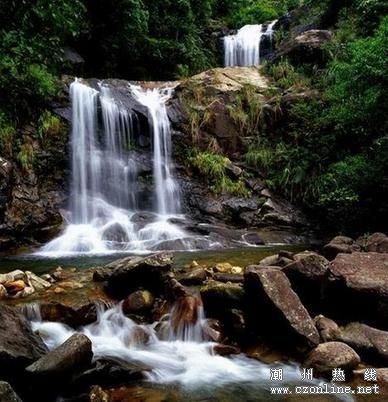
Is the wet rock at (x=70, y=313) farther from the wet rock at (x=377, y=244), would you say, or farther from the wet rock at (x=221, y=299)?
the wet rock at (x=377, y=244)

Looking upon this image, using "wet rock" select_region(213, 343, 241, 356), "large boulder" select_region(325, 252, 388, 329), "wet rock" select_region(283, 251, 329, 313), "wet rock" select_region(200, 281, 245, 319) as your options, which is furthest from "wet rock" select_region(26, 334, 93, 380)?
"large boulder" select_region(325, 252, 388, 329)

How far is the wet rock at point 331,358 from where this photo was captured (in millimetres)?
4141

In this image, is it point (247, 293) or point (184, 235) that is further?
point (184, 235)

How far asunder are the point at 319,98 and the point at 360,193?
4.71m

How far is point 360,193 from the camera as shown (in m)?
10.0

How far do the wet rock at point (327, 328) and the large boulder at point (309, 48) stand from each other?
1252cm

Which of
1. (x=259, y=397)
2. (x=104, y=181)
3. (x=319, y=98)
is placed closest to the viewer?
(x=259, y=397)

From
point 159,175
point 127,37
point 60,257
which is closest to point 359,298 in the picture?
point 60,257

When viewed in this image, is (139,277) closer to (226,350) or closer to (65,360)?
(226,350)

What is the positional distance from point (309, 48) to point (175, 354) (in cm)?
1384

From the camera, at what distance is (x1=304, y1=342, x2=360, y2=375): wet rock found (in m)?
4.14

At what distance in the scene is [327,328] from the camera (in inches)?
187

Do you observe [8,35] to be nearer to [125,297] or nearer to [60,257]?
[125,297]

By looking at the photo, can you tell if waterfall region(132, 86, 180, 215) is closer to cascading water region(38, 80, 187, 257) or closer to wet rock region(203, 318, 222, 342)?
cascading water region(38, 80, 187, 257)
